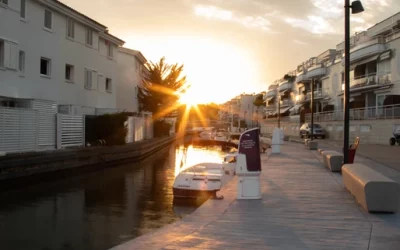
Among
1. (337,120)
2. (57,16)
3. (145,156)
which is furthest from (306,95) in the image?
(57,16)

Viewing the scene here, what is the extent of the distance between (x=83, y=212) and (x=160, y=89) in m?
43.9

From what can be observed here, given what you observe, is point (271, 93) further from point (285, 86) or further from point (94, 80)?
point (94, 80)

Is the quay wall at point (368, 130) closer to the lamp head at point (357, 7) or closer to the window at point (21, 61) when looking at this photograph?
the lamp head at point (357, 7)

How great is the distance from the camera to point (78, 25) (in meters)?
32.7

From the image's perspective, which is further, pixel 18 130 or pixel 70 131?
pixel 70 131

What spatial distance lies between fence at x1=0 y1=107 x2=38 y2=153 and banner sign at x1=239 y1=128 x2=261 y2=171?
12.6 m

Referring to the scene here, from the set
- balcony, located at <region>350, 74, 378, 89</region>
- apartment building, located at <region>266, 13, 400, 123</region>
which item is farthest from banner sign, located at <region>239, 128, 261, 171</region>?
balcony, located at <region>350, 74, 378, 89</region>

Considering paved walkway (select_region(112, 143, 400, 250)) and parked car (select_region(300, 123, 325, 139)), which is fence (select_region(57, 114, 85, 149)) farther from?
parked car (select_region(300, 123, 325, 139))

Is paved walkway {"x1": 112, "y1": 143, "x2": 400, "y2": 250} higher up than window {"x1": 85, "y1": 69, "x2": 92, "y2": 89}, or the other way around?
window {"x1": 85, "y1": 69, "x2": 92, "y2": 89}

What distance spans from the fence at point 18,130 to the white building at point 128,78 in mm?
28182

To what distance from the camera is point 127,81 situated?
51062mm

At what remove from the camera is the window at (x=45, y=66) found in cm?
2859

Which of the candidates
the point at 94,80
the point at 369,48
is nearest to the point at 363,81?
the point at 369,48

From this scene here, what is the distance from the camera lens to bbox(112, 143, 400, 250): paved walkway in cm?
667
